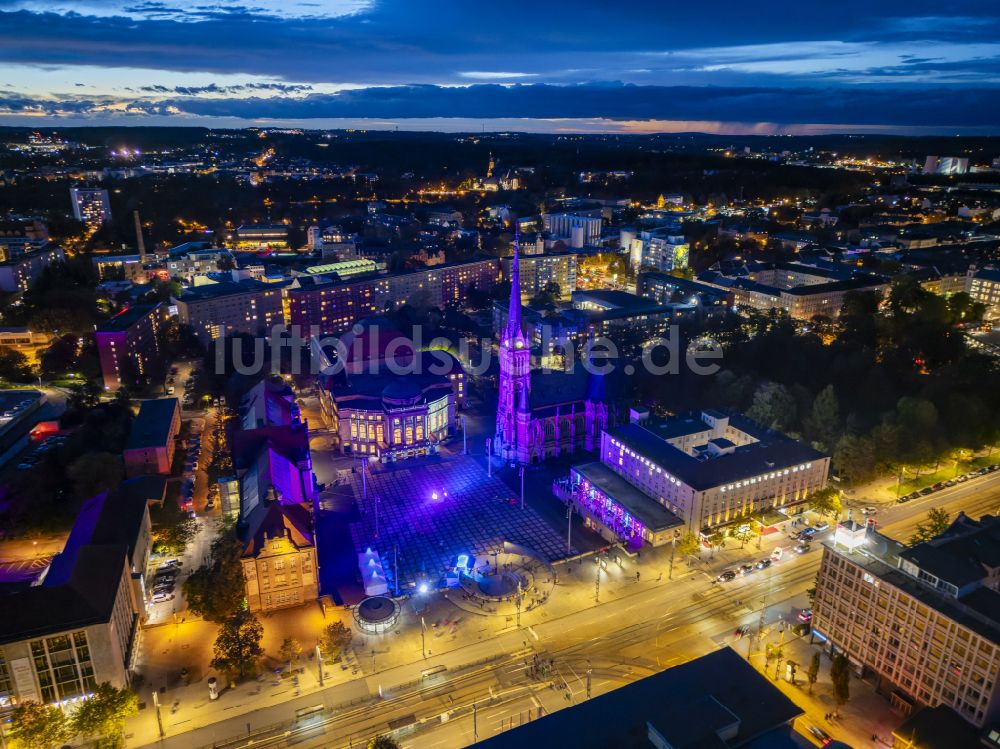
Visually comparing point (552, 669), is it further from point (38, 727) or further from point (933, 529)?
point (933, 529)

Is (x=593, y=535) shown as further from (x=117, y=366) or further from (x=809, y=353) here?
(x=117, y=366)

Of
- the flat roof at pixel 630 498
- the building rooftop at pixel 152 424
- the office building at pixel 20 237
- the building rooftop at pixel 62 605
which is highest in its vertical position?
the office building at pixel 20 237

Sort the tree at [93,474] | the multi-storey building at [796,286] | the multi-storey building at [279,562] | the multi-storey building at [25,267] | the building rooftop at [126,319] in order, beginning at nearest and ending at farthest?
1. the multi-storey building at [279,562]
2. the tree at [93,474]
3. the building rooftop at [126,319]
4. the multi-storey building at [796,286]
5. the multi-storey building at [25,267]

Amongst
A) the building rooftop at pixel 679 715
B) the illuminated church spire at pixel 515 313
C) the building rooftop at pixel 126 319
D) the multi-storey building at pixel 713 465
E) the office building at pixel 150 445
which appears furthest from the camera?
the building rooftop at pixel 126 319

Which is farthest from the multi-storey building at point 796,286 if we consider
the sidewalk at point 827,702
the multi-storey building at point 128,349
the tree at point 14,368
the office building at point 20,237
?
the office building at point 20,237

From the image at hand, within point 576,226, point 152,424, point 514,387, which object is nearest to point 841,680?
point 514,387

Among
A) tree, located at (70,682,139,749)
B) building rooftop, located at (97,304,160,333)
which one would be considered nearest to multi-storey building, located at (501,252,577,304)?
building rooftop, located at (97,304,160,333)

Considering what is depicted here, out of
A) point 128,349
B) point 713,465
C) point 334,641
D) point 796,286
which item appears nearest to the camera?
point 334,641

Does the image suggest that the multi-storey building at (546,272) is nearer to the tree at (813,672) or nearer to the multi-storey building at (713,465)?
the multi-storey building at (713,465)
